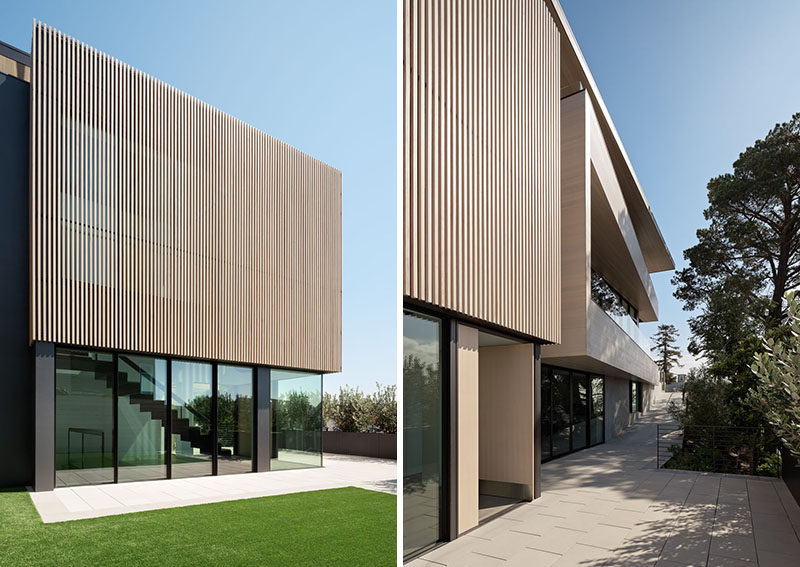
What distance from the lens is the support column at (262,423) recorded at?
14227 millimetres

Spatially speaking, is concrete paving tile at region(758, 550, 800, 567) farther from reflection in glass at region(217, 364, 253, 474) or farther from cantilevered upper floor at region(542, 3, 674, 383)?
reflection in glass at region(217, 364, 253, 474)

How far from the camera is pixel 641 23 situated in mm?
12992

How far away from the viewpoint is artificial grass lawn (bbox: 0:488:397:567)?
5777 mm

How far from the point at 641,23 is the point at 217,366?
533 inches

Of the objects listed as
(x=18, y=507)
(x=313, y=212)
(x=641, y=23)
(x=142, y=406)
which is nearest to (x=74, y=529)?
(x=18, y=507)

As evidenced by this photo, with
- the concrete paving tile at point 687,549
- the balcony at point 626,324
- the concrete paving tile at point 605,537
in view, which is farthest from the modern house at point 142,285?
the concrete paving tile at point 687,549

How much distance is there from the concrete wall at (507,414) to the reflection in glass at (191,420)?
744cm

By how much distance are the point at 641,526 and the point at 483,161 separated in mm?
5117

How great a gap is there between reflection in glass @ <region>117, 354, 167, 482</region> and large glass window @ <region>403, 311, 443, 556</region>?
27.3 ft

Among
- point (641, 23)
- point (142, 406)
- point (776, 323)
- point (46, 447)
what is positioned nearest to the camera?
point (46, 447)

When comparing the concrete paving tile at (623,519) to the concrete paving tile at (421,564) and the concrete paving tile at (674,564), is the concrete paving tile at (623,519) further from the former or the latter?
the concrete paving tile at (421,564)

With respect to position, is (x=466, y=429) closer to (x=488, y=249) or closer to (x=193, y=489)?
(x=488, y=249)

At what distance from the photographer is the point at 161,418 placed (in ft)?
40.6

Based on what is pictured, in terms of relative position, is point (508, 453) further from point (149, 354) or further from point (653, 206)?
point (653, 206)
